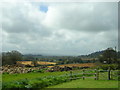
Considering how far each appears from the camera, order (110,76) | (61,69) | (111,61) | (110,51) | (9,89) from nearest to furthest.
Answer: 1. (9,89)
2. (110,76)
3. (61,69)
4. (111,61)
5. (110,51)

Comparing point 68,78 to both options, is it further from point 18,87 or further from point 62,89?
point 18,87

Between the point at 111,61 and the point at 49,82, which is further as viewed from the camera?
the point at 111,61

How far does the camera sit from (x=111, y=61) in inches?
2135

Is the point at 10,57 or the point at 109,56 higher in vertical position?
the point at 109,56

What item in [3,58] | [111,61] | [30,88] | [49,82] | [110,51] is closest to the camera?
[30,88]

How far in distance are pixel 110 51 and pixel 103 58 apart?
3833 millimetres

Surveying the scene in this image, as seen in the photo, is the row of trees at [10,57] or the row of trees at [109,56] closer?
the row of trees at [10,57]

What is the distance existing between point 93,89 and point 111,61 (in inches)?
1733

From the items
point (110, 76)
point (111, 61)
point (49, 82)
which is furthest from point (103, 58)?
point (49, 82)

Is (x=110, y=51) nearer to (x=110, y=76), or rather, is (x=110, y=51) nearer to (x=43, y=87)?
(x=110, y=76)

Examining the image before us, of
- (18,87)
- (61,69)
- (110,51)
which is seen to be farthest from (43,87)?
(110,51)

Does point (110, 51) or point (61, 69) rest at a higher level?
point (110, 51)

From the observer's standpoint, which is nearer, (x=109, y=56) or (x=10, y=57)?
(x=10, y=57)

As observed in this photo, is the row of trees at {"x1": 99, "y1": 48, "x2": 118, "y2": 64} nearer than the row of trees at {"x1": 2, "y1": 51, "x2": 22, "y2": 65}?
No
